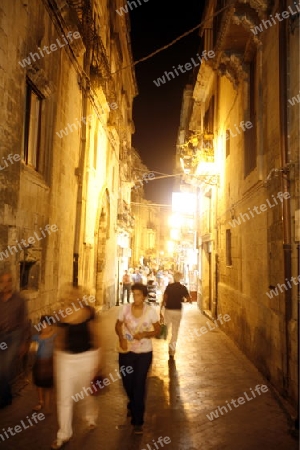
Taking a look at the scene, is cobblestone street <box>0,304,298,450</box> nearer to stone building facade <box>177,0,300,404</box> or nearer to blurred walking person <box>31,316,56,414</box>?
blurred walking person <box>31,316,56,414</box>

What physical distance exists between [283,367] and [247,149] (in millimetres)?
5549

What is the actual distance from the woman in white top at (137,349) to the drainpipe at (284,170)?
7.93 feet

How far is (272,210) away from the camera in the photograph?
23.5 feet

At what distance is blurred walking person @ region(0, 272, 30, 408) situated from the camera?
5539 mm

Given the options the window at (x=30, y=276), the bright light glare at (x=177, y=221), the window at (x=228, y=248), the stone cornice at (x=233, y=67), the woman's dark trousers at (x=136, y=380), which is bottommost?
the woman's dark trousers at (x=136, y=380)

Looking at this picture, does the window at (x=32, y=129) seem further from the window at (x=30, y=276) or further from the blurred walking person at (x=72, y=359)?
the blurred walking person at (x=72, y=359)

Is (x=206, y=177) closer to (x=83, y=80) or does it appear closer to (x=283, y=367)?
(x=83, y=80)

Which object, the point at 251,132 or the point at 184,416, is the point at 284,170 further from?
the point at 184,416

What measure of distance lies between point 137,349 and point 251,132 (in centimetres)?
642

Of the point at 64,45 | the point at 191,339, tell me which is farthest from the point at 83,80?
the point at 191,339

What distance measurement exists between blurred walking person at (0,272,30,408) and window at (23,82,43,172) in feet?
11.0

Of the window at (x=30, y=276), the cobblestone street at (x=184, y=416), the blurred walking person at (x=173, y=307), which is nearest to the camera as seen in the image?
the cobblestone street at (x=184, y=416)

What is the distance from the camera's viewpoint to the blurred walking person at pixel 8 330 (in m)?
5.54

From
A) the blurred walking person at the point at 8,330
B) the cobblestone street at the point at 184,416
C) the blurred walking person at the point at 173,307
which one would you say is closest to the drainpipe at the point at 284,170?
the cobblestone street at the point at 184,416
